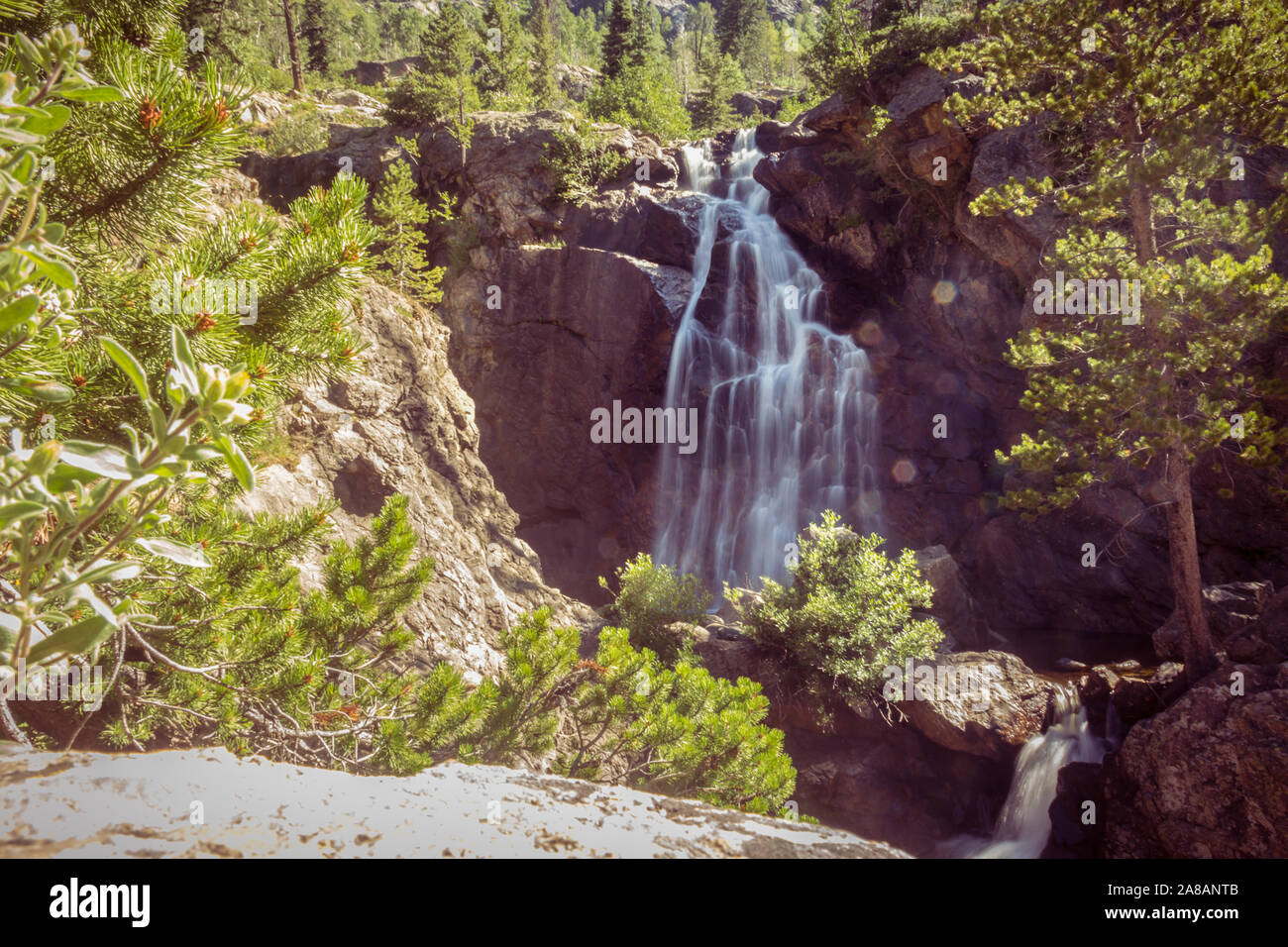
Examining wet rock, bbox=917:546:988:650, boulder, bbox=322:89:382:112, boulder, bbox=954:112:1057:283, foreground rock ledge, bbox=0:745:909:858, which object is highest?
boulder, bbox=322:89:382:112

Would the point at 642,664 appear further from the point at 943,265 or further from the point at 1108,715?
the point at 943,265

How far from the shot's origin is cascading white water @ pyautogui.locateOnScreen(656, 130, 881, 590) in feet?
56.9

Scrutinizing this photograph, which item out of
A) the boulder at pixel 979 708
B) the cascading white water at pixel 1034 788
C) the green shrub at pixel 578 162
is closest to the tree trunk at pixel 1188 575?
the cascading white water at pixel 1034 788

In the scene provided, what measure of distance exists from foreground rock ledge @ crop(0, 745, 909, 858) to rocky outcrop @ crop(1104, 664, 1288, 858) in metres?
7.71

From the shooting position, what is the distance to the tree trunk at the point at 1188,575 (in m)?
7.77

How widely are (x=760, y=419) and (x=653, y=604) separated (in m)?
8.29

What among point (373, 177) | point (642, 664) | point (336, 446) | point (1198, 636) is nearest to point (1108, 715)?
point (1198, 636)

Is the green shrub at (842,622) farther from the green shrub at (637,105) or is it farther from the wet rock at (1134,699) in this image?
the green shrub at (637,105)

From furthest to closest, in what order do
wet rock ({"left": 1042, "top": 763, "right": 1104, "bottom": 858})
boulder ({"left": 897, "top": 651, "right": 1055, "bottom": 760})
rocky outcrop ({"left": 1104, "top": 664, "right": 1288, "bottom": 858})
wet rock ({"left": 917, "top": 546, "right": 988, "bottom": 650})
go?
1. wet rock ({"left": 917, "top": 546, "right": 988, "bottom": 650})
2. boulder ({"left": 897, "top": 651, "right": 1055, "bottom": 760})
3. wet rock ({"left": 1042, "top": 763, "right": 1104, "bottom": 858})
4. rocky outcrop ({"left": 1104, "top": 664, "right": 1288, "bottom": 858})

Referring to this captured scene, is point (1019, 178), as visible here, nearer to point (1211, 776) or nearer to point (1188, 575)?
point (1188, 575)

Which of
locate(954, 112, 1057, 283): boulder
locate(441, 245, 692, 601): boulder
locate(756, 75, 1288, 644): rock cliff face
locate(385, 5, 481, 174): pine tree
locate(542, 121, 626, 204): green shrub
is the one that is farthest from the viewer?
locate(385, 5, 481, 174): pine tree

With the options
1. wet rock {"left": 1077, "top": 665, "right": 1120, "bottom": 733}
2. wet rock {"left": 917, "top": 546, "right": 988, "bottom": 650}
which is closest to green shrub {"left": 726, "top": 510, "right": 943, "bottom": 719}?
wet rock {"left": 1077, "top": 665, "right": 1120, "bottom": 733}

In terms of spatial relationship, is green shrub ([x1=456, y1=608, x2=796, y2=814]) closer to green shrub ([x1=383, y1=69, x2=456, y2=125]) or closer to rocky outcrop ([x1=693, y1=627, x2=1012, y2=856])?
rocky outcrop ([x1=693, y1=627, x2=1012, y2=856])

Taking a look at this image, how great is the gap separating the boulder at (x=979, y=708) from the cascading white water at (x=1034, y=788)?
0.81 ft
